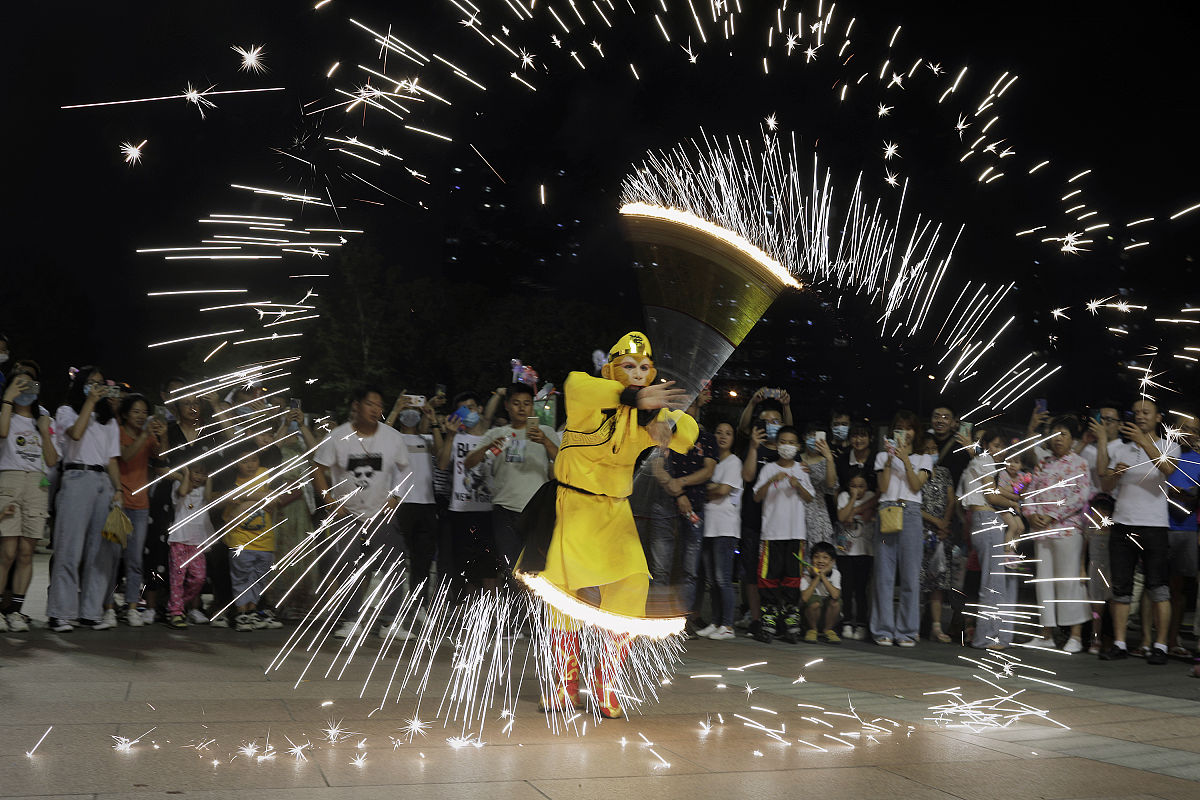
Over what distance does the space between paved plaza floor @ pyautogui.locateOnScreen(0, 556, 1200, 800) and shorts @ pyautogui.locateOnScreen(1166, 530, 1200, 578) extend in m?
1.50

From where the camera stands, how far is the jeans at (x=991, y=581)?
10.1m

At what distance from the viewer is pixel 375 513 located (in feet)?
30.3

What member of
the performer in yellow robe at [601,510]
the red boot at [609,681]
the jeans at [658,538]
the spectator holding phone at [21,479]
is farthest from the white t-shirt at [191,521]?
the red boot at [609,681]

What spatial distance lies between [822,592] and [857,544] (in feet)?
1.92

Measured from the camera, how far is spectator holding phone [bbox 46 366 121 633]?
8.84m

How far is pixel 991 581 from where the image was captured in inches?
399

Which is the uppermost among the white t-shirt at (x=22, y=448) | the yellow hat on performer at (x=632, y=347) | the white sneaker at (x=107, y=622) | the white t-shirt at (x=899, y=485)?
the yellow hat on performer at (x=632, y=347)

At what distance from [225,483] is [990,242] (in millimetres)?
7596

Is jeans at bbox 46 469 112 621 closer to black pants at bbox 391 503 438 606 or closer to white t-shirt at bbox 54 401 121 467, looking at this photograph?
white t-shirt at bbox 54 401 121 467

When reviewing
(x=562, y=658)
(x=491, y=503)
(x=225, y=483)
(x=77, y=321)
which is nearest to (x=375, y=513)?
(x=491, y=503)

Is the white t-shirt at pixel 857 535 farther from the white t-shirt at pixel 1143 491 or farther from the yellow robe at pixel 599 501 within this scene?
the yellow robe at pixel 599 501

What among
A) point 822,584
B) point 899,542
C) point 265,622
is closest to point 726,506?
point 822,584

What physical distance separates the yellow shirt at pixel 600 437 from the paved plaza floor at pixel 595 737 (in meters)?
1.41

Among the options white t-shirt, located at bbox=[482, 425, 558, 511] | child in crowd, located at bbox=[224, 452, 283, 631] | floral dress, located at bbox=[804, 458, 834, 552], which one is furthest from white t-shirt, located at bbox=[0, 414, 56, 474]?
floral dress, located at bbox=[804, 458, 834, 552]
